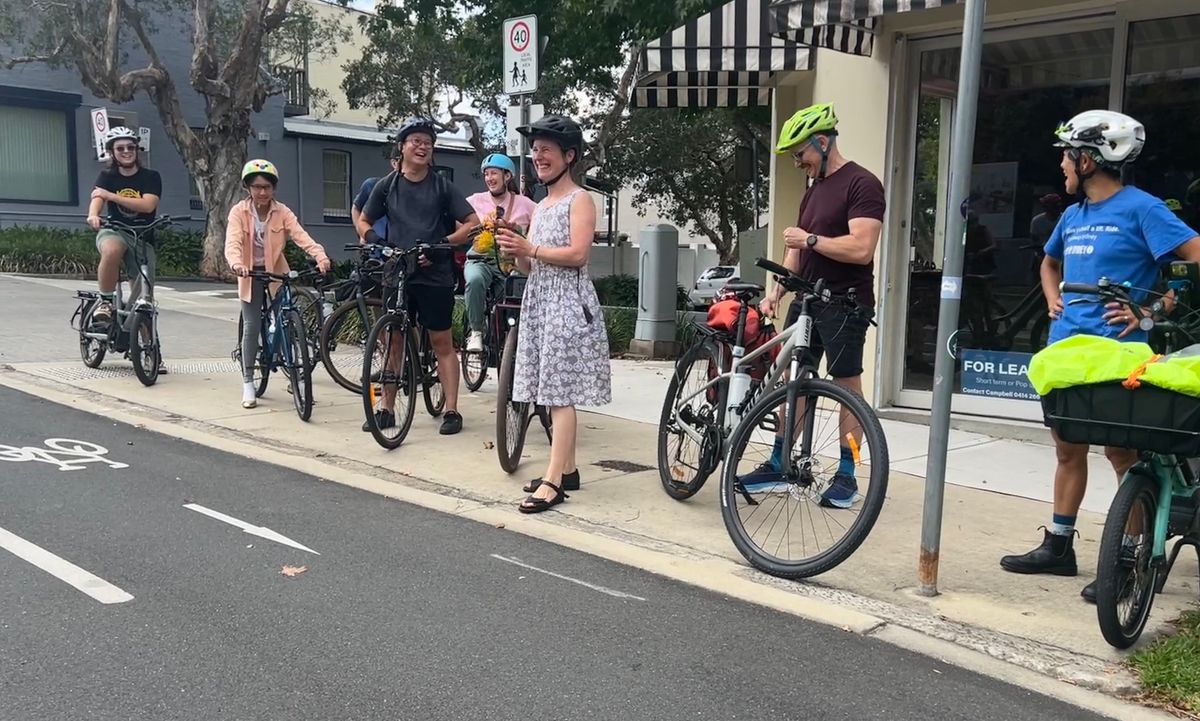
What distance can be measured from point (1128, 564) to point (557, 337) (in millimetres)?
2784

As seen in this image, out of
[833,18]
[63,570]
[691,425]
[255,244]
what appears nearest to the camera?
[63,570]

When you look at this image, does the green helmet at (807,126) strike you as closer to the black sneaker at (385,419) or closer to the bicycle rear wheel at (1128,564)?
the bicycle rear wheel at (1128,564)

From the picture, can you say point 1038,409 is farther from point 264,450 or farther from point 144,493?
point 144,493

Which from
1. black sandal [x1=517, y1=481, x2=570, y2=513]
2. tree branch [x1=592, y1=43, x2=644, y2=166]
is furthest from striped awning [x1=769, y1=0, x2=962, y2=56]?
tree branch [x1=592, y1=43, x2=644, y2=166]

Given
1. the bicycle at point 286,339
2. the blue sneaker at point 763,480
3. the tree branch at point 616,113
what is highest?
the tree branch at point 616,113

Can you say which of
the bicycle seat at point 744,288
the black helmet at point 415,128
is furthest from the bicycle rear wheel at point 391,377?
the bicycle seat at point 744,288

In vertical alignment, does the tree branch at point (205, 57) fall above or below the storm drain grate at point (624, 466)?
above

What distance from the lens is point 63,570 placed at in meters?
4.24

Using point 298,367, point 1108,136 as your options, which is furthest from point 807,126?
point 298,367

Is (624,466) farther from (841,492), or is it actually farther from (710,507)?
(841,492)

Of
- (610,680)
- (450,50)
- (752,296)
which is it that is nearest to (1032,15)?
(752,296)

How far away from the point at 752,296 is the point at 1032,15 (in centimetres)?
343

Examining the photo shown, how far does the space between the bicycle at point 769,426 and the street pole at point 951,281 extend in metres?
0.21

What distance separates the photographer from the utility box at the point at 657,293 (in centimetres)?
1126
